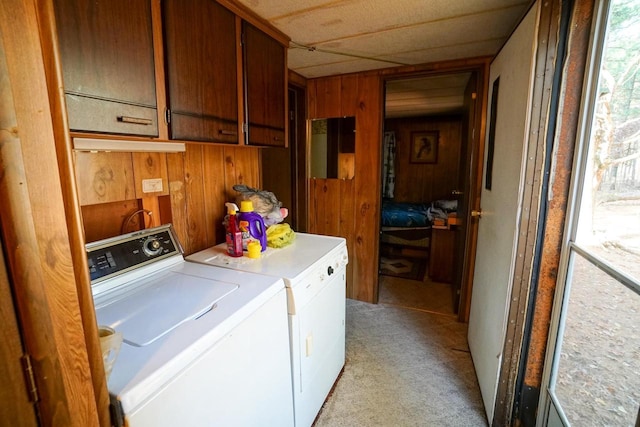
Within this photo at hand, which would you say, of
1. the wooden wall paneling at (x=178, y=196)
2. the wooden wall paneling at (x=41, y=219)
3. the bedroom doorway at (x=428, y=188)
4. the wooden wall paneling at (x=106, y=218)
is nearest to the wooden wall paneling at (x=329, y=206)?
the bedroom doorway at (x=428, y=188)

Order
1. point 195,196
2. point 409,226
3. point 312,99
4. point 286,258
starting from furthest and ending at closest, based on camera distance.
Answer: point 409,226, point 312,99, point 195,196, point 286,258

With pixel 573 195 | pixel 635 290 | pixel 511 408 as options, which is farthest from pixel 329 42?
pixel 511 408

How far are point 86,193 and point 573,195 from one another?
195 cm

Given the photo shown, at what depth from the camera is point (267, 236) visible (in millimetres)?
1686

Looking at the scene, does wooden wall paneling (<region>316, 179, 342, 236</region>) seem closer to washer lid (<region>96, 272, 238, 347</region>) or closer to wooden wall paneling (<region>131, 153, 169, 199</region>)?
wooden wall paneling (<region>131, 153, 169, 199</region>)

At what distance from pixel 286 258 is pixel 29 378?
1.08 metres

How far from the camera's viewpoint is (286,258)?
1.49 metres

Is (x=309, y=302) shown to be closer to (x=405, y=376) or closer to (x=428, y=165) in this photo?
(x=405, y=376)

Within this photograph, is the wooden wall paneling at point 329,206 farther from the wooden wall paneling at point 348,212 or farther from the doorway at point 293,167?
the doorway at point 293,167

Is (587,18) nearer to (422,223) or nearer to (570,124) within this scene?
(570,124)

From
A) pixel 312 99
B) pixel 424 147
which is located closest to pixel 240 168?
pixel 312 99

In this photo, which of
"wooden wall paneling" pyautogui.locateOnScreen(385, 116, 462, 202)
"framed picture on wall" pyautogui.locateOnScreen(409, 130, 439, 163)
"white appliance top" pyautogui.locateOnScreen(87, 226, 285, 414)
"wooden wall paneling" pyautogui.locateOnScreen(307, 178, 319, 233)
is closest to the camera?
"white appliance top" pyautogui.locateOnScreen(87, 226, 285, 414)

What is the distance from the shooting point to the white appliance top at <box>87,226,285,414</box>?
0.74m

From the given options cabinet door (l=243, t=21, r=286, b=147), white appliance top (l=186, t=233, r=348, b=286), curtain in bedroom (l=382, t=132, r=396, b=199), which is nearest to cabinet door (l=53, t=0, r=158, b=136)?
cabinet door (l=243, t=21, r=286, b=147)
